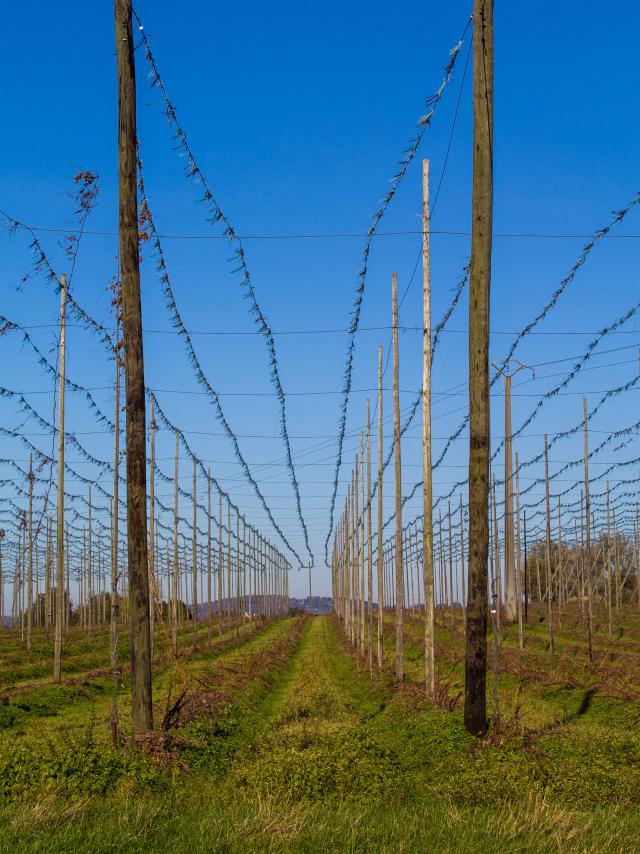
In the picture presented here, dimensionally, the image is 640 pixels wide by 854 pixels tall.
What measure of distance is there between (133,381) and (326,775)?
5692 mm

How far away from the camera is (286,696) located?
77.3ft

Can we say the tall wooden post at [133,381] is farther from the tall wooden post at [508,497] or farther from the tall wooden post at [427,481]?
the tall wooden post at [508,497]

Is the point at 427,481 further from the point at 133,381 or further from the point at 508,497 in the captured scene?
the point at 508,497

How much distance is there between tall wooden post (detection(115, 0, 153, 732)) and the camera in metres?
12.9

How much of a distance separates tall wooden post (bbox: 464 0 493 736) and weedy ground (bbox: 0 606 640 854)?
0.84 meters

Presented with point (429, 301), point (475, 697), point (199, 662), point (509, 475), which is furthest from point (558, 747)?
point (509, 475)

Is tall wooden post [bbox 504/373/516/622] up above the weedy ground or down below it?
above

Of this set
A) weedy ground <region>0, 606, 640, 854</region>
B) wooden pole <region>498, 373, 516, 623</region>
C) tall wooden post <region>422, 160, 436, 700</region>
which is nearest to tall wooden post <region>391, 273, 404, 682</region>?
weedy ground <region>0, 606, 640, 854</region>

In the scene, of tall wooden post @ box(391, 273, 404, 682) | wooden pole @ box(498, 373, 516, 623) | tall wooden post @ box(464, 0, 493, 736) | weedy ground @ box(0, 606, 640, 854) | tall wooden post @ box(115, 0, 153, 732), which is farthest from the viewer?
wooden pole @ box(498, 373, 516, 623)

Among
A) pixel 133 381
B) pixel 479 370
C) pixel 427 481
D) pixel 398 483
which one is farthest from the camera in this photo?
pixel 398 483

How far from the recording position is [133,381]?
13.4 m

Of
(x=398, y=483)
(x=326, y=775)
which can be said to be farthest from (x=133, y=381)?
(x=398, y=483)

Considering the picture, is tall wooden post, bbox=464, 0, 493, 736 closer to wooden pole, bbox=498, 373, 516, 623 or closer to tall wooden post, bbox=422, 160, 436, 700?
tall wooden post, bbox=422, 160, 436, 700

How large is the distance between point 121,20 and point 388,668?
68.3ft
